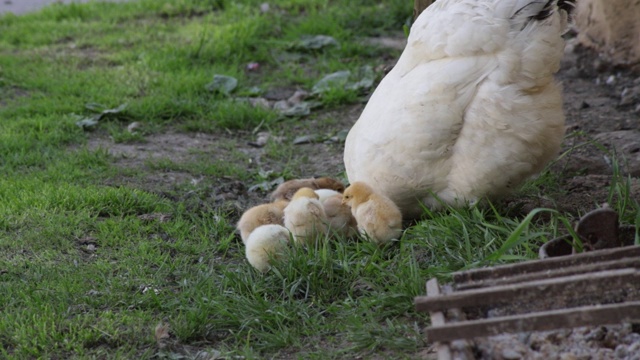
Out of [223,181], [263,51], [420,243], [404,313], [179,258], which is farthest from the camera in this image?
[263,51]

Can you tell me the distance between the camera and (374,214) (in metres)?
3.81

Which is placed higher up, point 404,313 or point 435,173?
point 435,173

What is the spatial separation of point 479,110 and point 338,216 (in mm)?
793

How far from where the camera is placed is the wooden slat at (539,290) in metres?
2.51

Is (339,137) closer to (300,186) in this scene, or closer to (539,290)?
(300,186)

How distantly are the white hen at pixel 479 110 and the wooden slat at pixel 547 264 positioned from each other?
992mm

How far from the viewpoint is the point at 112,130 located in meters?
5.90

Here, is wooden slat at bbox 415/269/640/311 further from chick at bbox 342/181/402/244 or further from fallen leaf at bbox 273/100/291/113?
fallen leaf at bbox 273/100/291/113

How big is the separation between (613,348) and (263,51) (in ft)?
16.6

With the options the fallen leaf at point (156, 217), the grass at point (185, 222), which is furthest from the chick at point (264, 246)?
the fallen leaf at point (156, 217)

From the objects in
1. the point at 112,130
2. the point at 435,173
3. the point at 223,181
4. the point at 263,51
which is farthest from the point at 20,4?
the point at 435,173

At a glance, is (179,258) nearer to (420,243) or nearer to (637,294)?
(420,243)

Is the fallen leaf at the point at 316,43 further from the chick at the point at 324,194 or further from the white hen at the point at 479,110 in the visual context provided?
the white hen at the point at 479,110

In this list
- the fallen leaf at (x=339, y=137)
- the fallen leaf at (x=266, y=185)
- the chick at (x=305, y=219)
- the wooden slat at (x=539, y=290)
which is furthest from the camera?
the fallen leaf at (x=339, y=137)
